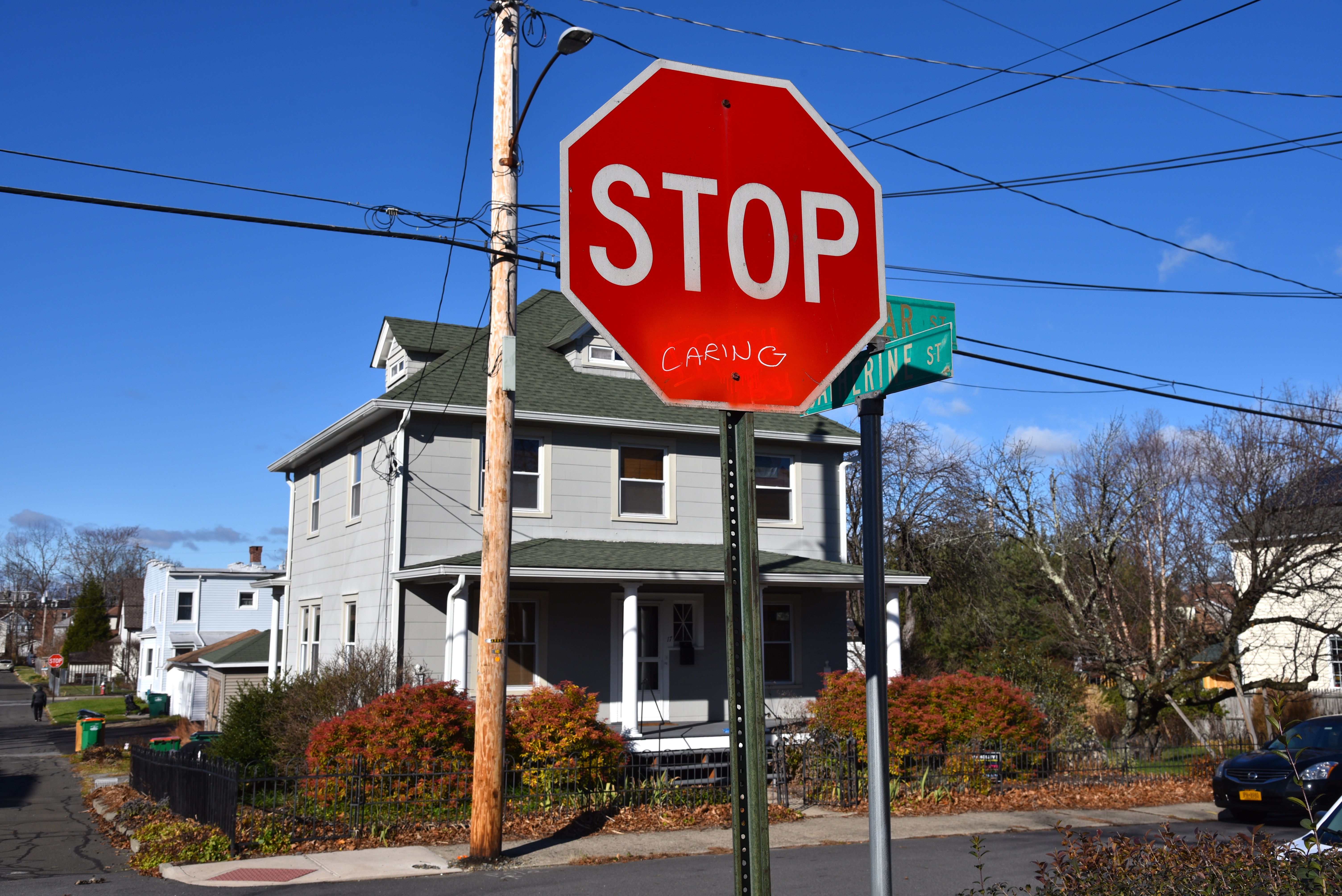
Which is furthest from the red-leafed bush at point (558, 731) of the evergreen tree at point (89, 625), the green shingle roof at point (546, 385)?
the evergreen tree at point (89, 625)

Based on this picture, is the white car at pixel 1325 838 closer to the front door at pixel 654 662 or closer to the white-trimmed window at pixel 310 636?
the front door at pixel 654 662

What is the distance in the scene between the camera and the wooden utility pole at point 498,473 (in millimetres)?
11273

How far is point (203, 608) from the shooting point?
169ft

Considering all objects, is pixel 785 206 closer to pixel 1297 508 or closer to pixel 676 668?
pixel 676 668

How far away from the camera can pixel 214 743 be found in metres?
18.9

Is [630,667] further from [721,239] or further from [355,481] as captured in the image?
[721,239]

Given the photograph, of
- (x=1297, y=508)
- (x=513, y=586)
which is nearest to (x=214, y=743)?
(x=513, y=586)

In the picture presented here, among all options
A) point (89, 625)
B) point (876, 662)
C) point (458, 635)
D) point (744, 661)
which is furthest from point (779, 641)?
point (89, 625)

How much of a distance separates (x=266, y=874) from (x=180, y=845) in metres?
1.64

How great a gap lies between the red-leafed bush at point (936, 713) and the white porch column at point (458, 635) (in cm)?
561

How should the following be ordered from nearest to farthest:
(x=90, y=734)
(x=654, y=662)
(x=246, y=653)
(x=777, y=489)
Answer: (x=654, y=662)
(x=777, y=489)
(x=90, y=734)
(x=246, y=653)

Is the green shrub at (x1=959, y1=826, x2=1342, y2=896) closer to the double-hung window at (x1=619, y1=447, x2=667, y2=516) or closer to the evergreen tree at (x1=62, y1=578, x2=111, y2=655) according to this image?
the double-hung window at (x1=619, y1=447, x2=667, y2=516)

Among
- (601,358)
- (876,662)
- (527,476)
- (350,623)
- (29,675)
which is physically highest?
(601,358)

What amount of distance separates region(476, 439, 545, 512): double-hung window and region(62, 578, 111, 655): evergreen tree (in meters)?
73.7
